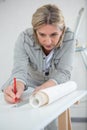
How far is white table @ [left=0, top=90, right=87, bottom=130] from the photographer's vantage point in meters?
0.73

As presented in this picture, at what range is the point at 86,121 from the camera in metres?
2.89

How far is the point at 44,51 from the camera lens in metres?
1.57

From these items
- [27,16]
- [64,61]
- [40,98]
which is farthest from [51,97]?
[27,16]

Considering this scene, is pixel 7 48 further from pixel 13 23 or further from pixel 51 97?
pixel 51 97

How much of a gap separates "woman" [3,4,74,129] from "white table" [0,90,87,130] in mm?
266

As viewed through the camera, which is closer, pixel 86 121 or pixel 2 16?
pixel 86 121

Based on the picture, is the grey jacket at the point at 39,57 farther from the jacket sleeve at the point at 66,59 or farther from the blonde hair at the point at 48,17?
the blonde hair at the point at 48,17

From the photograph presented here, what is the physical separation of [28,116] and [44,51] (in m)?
0.76

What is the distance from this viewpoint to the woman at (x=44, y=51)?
1321mm

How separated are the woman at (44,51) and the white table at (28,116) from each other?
0.87 feet

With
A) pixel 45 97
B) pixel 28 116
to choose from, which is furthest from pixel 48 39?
pixel 28 116

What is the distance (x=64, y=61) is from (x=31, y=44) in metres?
0.23

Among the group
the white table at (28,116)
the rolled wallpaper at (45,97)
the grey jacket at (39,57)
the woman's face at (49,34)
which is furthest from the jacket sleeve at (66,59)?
the white table at (28,116)

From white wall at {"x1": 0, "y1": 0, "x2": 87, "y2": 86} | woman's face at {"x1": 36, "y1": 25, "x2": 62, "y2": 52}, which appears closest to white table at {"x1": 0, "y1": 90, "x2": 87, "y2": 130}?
woman's face at {"x1": 36, "y1": 25, "x2": 62, "y2": 52}
